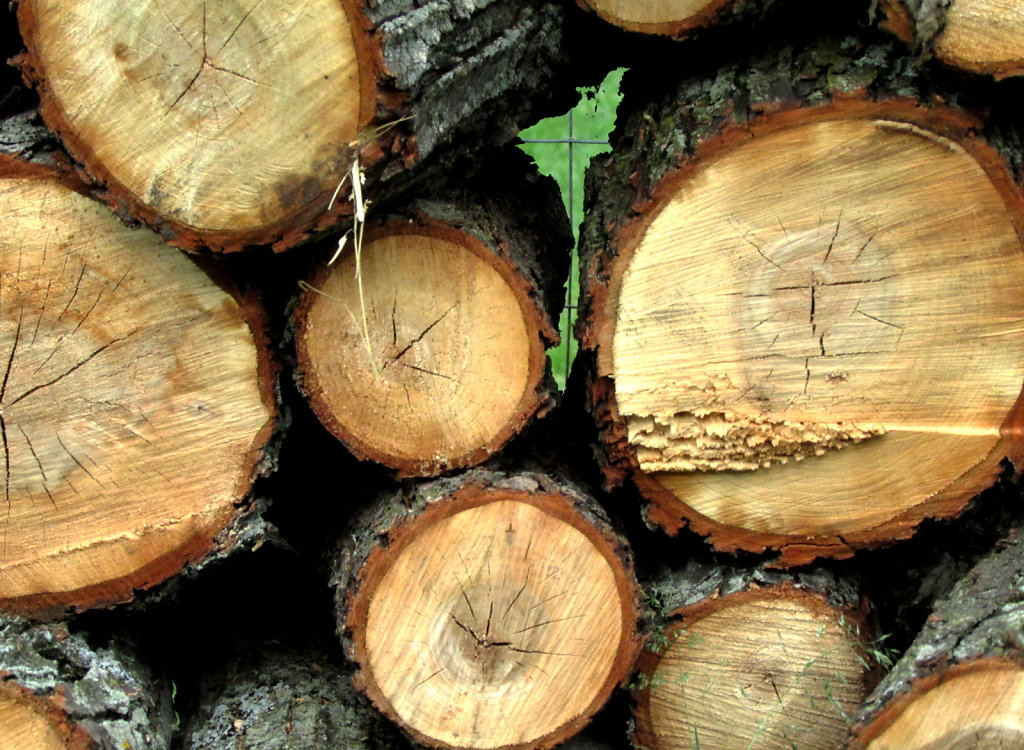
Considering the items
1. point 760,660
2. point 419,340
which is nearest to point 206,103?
point 419,340

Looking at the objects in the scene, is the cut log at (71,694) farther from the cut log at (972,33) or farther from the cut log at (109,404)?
the cut log at (972,33)

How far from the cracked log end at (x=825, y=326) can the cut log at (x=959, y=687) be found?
0.81 ft

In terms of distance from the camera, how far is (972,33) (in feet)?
5.55

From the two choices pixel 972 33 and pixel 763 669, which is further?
pixel 763 669

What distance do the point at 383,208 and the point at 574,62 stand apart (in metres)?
0.61

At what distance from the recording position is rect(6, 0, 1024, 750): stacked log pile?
5.56 feet

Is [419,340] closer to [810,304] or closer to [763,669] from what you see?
[810,304]

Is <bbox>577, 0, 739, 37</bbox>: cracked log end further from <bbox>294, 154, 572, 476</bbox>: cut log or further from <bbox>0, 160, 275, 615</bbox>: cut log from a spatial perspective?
<bbox>0, 160, 275, 615</bbox>: cut log

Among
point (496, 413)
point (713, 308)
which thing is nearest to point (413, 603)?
point (496, 413)

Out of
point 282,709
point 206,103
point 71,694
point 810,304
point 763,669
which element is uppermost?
point 206,103

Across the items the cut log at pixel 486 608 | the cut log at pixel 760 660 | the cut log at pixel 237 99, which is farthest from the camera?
the cut log at pixel 760 660

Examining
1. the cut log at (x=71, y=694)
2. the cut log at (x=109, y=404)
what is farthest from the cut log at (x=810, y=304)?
the cut log at (x=71, y=694)

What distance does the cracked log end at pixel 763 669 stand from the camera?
81.0 inches

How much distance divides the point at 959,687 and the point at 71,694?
1.55m
